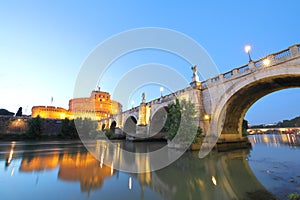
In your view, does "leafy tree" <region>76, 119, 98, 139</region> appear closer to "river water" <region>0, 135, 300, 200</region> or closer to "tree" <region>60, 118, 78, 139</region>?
"tree" <region>60, 118, 78, 139</region>

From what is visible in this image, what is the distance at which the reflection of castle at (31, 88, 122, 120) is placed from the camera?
237 feet

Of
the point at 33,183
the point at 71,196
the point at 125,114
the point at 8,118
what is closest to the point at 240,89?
the point at 71,196

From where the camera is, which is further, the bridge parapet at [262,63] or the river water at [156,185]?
the bridge parapet at [262,63]

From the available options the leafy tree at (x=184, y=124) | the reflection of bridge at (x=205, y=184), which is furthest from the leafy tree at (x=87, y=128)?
the reflection of bridge at (x=205, y=184)

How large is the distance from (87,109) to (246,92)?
7957cm

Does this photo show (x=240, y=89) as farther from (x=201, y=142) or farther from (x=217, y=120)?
(x=201, y=142)

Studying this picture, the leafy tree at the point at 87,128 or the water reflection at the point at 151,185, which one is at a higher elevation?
the leafy tree at the point at 87,128

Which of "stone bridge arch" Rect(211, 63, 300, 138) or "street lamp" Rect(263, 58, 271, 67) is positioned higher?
"street lamp" Rect(263, 58, 271, 67)

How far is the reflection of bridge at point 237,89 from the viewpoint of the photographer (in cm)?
1243

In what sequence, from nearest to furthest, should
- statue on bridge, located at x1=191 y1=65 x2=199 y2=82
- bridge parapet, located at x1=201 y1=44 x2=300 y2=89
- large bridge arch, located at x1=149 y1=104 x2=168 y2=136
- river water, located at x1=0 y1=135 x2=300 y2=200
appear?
river water, located at x1=0 y1=135 x2=300 y2=200 → bridge parapet, located at x1=201 y1=44 x2=300 y2=89 → statue on bridge, located at x1=191 y1=65 x2=199 y2=82 → large bridge arch, located at x1=149 y1=104 x2=168 y2=136

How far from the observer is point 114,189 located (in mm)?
6055

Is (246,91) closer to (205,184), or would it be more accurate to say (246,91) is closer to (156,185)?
(205,184)

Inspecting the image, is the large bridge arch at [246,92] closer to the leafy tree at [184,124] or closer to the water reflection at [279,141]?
the leafy tree at [184,124]

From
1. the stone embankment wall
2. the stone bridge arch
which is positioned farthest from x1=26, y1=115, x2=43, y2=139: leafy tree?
the stone bridge arch
